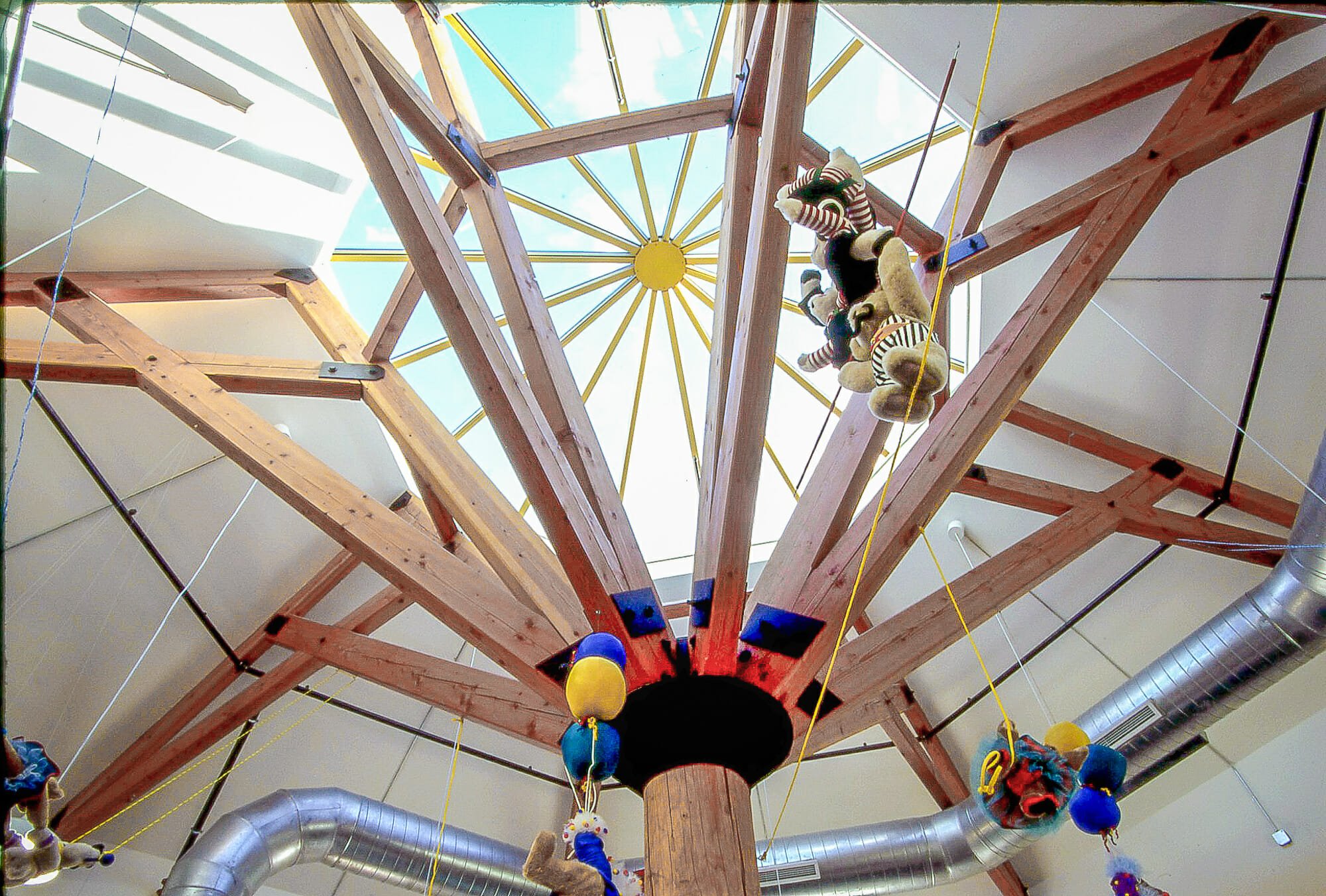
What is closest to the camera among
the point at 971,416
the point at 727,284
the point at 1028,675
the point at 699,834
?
the point at 699,834

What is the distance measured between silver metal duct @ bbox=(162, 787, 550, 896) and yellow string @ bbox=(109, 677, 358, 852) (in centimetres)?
62

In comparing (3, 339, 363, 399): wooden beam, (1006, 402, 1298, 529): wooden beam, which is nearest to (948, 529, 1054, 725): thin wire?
(1006, 402, 1298, 529): wooden beam

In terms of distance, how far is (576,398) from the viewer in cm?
482

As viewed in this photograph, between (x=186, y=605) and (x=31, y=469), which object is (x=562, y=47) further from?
(x=186, y=605)

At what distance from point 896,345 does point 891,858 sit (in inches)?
221

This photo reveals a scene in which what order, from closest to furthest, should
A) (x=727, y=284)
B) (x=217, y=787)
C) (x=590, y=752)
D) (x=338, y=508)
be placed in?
(x=590, y=752), (x=338, y=508), (x=727, y=284), (x=217, y=787)

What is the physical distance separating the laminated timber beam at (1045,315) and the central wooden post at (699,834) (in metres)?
0.60

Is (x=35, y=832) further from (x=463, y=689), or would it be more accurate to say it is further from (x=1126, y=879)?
(x=1126, y=879)

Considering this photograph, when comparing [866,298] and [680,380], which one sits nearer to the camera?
[866,298]

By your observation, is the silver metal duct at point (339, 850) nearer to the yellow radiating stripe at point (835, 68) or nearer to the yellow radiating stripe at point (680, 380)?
the yellow radiating stripe at point (680, 380)

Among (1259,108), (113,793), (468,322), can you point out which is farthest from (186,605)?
(1259,108)

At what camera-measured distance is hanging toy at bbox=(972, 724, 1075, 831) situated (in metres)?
3.99

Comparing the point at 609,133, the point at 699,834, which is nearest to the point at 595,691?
the point at 699,834

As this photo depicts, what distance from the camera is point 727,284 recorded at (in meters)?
4.95
